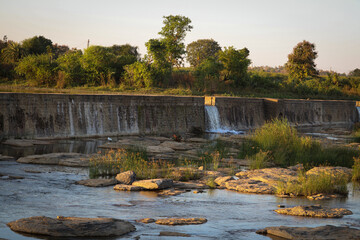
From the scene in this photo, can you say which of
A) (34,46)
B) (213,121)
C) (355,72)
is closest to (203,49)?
(355,72)

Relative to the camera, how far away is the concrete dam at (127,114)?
18.1 meters

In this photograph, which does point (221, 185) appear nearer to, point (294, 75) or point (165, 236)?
point (165, 236)

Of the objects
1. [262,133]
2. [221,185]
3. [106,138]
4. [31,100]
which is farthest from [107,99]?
[221,185]

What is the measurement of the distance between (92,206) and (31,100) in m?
10.6

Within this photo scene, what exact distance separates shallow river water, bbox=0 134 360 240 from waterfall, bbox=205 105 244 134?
594 inches

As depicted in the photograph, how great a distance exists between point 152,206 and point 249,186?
9.36ft

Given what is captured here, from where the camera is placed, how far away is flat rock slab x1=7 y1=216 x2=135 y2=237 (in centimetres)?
704

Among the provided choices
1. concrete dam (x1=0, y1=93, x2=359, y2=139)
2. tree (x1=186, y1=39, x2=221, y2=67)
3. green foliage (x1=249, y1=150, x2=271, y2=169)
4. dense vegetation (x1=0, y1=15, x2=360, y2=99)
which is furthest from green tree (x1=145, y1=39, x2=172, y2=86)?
tree (x1=186, y1=39, x2=221, y2=67)

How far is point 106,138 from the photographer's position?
20156 mm

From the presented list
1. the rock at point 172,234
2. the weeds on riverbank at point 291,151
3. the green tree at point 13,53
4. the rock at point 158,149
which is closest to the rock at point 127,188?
the rock at point 172,234

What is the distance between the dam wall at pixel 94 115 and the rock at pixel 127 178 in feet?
25.2

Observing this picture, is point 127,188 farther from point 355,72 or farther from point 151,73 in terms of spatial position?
point 355,72

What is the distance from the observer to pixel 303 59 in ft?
205

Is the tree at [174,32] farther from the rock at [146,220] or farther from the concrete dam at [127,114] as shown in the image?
the rock at [146,220]
